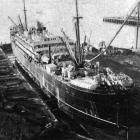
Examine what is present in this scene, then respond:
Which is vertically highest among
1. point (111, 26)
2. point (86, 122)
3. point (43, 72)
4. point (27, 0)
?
point (27, 0)

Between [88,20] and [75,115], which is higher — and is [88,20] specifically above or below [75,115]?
above

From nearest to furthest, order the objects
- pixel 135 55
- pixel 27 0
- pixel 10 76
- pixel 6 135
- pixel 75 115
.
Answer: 1. pixel 6 135
2. pixel 75 115
3. pixel 10 76
4. pixel 135 55
5. pixel 27 0

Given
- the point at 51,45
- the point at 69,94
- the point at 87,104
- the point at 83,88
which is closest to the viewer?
the point at 83,88

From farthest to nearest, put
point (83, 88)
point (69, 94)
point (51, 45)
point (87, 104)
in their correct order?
point (51, 45) < point (69, 94) < point (87, 104) < point (83, 88)

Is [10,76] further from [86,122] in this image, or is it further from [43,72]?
[86,122]

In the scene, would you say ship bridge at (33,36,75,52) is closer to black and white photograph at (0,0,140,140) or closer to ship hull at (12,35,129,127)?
black and white photograph at (0,0,140,140)

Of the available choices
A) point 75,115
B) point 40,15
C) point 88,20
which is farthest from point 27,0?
point 75,115

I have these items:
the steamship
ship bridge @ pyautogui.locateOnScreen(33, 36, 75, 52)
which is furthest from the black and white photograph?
ship bridge @ pyautogui.locateOnScreen(33, 36, 75, 52)

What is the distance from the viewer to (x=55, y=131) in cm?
2295

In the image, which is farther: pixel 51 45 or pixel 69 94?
pixel 51 45

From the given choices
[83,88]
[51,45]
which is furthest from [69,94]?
[51,45]

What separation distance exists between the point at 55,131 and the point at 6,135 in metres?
4.36

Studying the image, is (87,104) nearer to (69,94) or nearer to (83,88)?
(83,88)

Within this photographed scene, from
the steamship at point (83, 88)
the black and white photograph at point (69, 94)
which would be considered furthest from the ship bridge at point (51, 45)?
the steamship at point (83, 88)
